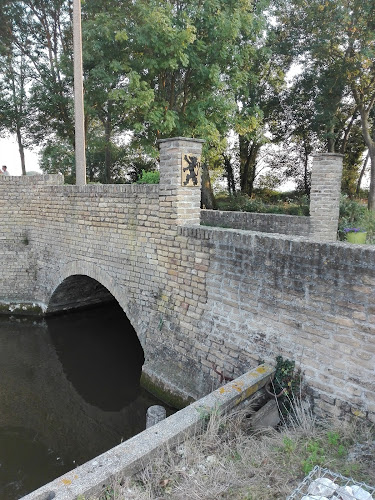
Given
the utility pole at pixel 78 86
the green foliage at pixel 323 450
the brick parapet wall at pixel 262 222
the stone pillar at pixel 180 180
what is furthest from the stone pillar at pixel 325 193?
the utility pole at pixel 78 86

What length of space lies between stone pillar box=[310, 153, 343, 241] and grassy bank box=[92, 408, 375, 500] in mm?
4599

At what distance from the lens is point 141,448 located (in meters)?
2.95

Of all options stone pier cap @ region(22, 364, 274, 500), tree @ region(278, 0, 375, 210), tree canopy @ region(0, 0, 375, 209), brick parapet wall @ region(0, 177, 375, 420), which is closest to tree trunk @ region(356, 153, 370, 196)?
tree canopy @ region(0, 0, 375, 209)

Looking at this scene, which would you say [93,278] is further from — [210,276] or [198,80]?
[198,80]

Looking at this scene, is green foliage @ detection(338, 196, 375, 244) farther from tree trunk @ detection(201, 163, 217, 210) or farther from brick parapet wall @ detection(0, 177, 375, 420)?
tree trunk @ detection(201, 163, 217, 210)

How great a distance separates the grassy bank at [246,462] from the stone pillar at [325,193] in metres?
4.60

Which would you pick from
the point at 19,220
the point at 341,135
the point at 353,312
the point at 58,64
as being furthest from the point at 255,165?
the point at 353,312

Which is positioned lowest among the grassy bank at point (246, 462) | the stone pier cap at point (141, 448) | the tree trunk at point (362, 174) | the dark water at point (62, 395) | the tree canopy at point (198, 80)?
the dark water at point (62, 395)

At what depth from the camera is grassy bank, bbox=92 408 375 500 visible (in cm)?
267

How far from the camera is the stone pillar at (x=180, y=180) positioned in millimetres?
5164

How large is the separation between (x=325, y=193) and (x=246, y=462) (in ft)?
18.7

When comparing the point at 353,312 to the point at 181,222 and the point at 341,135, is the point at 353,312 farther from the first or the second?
the point at 341,135

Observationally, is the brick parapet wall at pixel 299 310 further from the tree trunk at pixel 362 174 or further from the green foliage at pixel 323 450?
the tree trunk at pixel 362 174

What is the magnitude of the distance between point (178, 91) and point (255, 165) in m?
10.2
